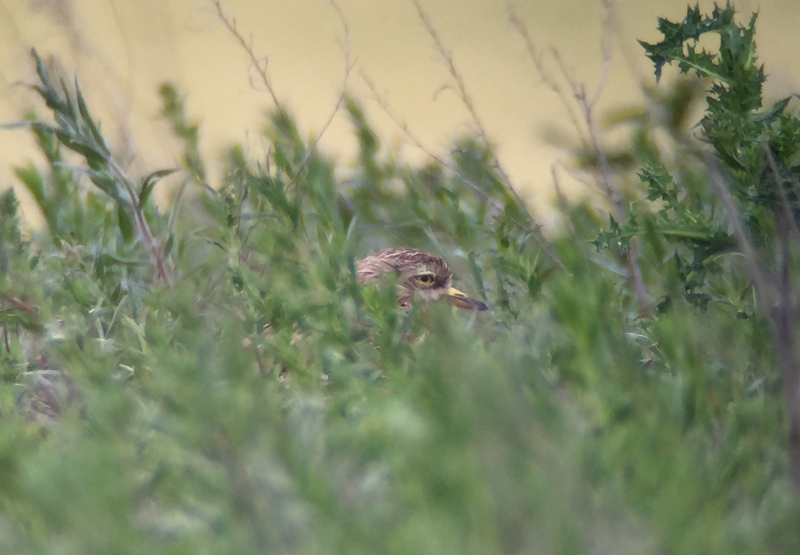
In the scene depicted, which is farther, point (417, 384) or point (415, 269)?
point (415, 269)

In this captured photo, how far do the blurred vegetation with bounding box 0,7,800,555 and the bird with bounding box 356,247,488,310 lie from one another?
1361 millimetres

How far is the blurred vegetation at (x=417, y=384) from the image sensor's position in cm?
91

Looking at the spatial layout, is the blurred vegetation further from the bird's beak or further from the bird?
the bird

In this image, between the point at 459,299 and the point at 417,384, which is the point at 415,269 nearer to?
the point at 459,299

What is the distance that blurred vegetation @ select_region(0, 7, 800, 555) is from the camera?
2.99 feet

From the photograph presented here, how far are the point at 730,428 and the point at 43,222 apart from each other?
2.52m

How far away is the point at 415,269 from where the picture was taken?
166 inches

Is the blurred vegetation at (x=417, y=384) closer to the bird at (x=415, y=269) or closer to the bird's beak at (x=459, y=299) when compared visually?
the bird's beak at (x=459, y=299)

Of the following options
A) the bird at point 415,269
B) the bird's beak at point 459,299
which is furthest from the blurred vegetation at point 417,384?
the bird at point 415,269

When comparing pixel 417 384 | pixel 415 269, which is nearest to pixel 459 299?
pixel 415 269

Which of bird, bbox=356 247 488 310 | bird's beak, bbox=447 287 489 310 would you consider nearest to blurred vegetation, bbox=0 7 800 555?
bird's beak, bbox=447 287 489 310

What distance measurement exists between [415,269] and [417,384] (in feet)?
10.1

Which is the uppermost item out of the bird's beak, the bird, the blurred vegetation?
the bird

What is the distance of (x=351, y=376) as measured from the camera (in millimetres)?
1487
